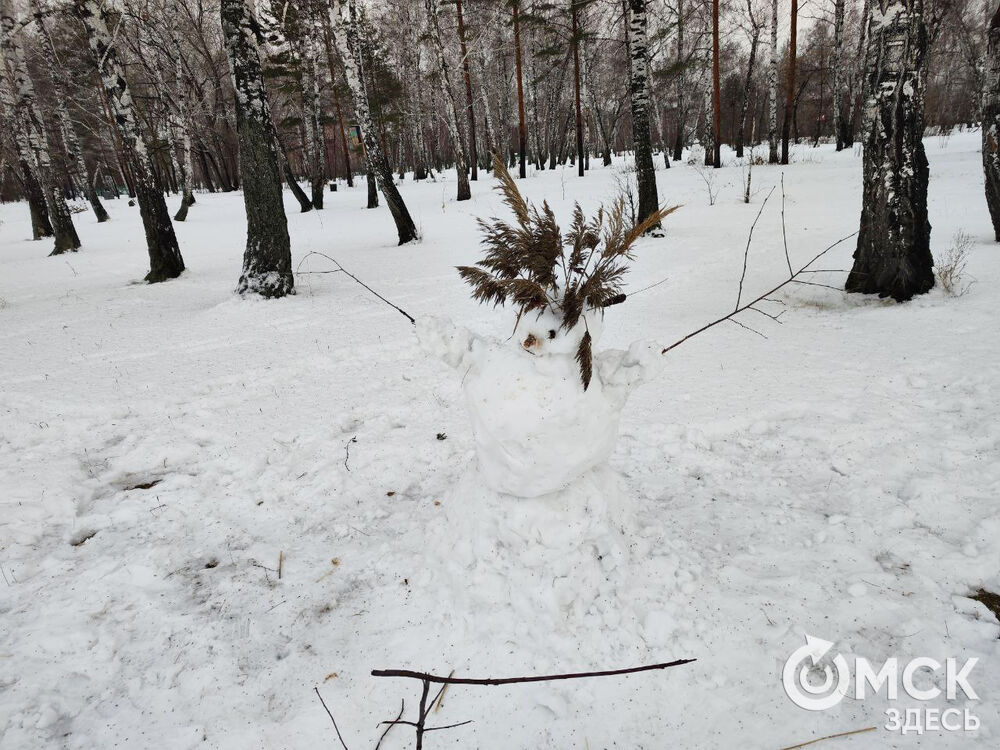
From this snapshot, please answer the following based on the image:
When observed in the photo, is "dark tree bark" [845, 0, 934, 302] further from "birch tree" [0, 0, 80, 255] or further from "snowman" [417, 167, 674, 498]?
"birch tree" [0, 0, 80, 255]

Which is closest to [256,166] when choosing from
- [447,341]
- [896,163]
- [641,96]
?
[447,341]

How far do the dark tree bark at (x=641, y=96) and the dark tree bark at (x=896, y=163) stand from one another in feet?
12.5

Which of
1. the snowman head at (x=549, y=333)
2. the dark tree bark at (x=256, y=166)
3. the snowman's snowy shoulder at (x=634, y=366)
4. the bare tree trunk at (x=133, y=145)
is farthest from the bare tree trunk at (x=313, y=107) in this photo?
Result: the snowman's snowy shoulder at (x=634, y=366)

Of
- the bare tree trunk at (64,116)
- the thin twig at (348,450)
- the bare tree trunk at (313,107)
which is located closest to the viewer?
the thin twig at (348,450)

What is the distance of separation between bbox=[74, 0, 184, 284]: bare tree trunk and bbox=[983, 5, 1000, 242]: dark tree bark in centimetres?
1121

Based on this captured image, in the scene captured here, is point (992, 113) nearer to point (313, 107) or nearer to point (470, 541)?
point (470, 541)

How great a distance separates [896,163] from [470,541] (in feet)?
17.5

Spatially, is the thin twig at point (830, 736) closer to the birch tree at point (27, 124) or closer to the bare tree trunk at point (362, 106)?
the bare tree trunk at point (362, 106)

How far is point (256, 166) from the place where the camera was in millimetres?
6398

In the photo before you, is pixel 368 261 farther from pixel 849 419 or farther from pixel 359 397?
pixel 849 419

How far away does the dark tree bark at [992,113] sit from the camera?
580cm

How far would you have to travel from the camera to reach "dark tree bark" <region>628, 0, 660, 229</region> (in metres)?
8.41

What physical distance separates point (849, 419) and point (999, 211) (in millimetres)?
5222

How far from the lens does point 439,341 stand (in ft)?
6.75
